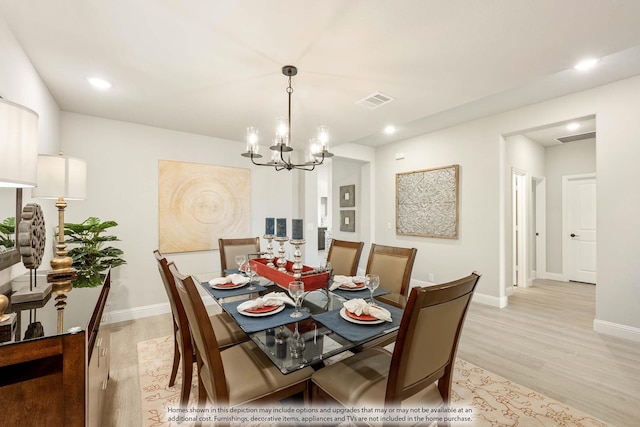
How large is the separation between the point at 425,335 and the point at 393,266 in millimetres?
1318

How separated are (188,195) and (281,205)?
1443 mm

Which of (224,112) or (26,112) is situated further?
(224,112)

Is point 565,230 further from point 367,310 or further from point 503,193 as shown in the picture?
point 367,310

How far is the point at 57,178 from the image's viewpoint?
185cm

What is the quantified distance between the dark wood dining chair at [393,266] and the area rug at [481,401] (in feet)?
2.72

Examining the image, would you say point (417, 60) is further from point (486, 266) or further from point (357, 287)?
point (486, 266)

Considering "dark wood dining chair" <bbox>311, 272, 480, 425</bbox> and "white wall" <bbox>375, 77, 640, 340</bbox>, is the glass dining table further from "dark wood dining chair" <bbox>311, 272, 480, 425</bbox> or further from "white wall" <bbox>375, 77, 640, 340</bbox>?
"white wall" <bbox>375, 77, 640, 340</bbox>

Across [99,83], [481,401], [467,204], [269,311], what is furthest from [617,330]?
[99,83]

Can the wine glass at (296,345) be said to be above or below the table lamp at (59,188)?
below

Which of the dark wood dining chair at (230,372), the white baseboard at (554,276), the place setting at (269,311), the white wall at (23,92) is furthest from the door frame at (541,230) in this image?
the white wall at (23,92)

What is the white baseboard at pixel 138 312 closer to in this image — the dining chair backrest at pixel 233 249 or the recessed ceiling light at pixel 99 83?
the dining chair backrest at pixel 233 249

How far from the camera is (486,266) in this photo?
3.95 m

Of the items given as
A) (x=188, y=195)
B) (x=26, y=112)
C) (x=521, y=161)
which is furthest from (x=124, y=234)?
(x=521, y=161)

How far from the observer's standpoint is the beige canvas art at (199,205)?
3639 mm
